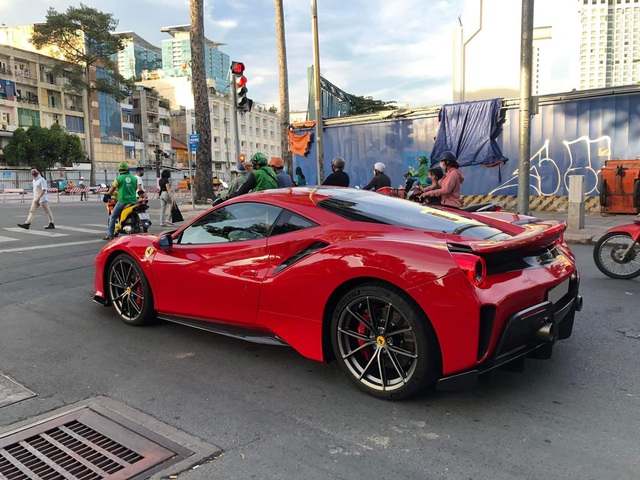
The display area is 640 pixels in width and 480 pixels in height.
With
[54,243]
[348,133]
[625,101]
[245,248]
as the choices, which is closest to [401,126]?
[348,133]

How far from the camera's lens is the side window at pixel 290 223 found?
3.62 meters

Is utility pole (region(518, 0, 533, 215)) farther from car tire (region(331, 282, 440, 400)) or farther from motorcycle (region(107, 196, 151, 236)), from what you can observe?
car tire (region(331, 282, 440, 400))

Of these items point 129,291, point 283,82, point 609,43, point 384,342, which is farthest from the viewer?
point 609,43

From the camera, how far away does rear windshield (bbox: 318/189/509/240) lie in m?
3.47

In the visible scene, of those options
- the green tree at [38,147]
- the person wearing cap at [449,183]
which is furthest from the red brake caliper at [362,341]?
the green tree at [38,147]

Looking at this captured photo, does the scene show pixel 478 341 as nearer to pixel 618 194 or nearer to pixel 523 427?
pixel 523 427

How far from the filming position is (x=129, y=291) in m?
4.79

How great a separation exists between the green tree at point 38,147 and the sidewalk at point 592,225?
5058cm

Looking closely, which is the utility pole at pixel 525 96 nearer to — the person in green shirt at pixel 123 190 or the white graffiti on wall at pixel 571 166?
the white graffiti on wall at pixel 571 166

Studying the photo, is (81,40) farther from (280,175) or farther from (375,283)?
(375,283)

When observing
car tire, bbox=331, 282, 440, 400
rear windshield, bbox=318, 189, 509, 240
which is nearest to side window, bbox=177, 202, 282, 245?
rear windshield, bbox=318, 189, 509, 240

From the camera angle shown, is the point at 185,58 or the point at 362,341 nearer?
the point at 362,341

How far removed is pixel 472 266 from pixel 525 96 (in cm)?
903

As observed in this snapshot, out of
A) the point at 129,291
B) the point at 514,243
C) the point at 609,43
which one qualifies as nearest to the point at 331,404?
the point at 514,243
